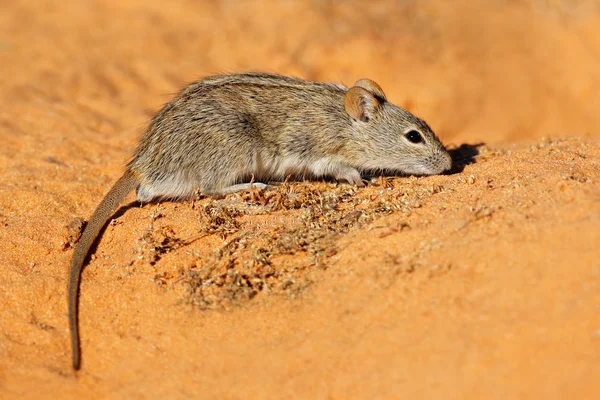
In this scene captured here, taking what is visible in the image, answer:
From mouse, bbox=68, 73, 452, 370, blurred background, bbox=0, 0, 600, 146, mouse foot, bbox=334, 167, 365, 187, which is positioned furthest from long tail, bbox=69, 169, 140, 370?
blurred background, bbox=0, 0, 600, 146

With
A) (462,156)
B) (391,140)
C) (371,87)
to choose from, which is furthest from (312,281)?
(462,156)

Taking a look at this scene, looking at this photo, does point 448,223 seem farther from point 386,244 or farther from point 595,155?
point 595,155

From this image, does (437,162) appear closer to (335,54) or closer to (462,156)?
(462,156)

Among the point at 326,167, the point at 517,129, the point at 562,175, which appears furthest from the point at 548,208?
the point at 517,129

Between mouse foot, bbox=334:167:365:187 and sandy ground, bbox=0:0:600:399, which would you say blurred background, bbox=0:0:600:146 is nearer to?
sandy ground, bbox=0:0:600:399

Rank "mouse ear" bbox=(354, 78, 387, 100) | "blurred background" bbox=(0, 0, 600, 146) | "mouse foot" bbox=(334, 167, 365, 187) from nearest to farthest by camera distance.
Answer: "mouse foot" bbox=(334, 167, 365, 187), "mouse ear" bbox=(354, 78, 387, 100), "blurred background" bbox=(0, 0, 600, 146)

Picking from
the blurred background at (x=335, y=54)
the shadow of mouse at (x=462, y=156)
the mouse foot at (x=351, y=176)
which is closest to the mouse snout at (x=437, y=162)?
the shadow of mouse at (x=462, y=156)

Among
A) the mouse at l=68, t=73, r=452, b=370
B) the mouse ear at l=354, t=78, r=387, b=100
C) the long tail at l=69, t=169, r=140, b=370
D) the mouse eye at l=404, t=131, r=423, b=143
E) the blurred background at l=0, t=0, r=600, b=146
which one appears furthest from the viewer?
the blurred background at l=0, t=0, r=600, b=146
